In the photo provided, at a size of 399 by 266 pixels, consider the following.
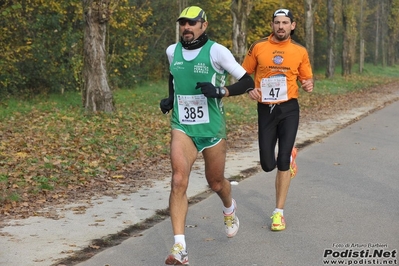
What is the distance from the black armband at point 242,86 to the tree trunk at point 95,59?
13.0 metres

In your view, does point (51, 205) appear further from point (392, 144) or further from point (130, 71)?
point (130, 71)

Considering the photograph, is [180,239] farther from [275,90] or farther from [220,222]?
[275,90]

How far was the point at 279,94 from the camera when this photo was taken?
8.44 metres

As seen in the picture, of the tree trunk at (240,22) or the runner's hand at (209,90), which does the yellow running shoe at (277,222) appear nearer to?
the runner's hand at (209,90)

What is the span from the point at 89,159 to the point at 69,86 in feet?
54.8

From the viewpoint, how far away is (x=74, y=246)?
7.36m

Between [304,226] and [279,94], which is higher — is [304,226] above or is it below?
below

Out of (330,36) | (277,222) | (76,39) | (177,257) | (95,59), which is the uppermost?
(76,39)

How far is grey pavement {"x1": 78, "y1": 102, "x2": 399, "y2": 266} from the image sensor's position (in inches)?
271

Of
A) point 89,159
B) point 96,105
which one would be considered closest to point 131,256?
point 89,159

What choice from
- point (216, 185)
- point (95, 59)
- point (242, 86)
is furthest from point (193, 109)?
point (95, 59)

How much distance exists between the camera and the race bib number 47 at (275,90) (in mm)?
8422

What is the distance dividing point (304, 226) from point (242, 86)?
74.2 inches

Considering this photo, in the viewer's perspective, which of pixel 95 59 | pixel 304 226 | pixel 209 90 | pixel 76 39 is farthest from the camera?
pixel 76 39
